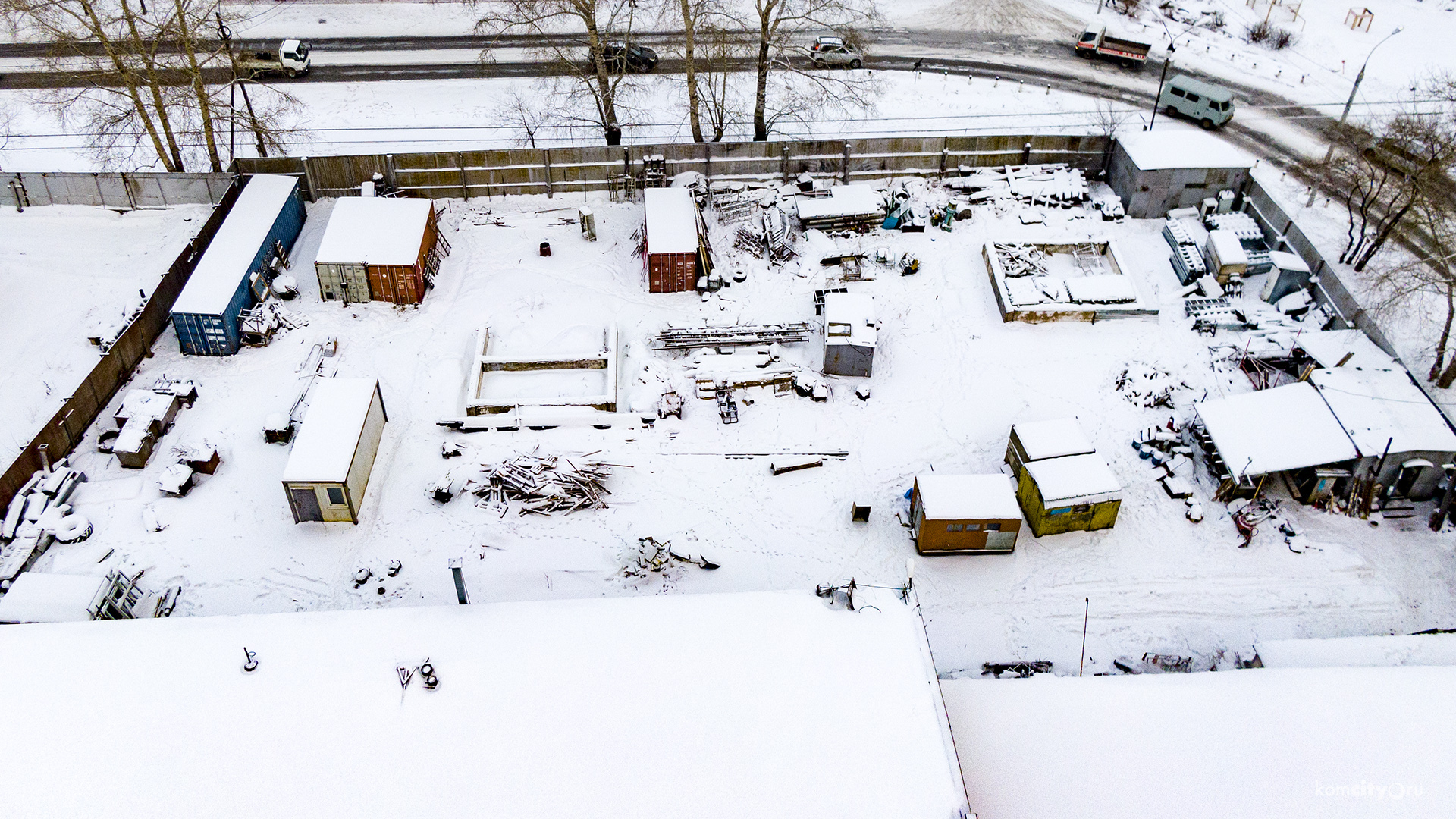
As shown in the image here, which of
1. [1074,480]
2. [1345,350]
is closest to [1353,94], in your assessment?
[1345,350]

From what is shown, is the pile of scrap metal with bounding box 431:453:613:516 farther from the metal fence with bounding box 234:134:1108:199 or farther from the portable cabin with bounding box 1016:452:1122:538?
the metal fence with bounding box 234:134:1108:199

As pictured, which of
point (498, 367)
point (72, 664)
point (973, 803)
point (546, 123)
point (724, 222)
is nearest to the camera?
point (973, 803)

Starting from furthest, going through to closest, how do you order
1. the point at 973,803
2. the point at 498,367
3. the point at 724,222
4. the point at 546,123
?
the point at 546,123
the point at 724,222
the point at 498,367
the point at 973,803

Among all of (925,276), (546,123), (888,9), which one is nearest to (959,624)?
(925,276)

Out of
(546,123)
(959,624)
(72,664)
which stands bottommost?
(959,624)

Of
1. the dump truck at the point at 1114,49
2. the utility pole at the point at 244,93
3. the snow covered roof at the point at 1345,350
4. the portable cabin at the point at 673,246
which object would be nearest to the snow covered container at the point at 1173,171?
the snow covered roof at the point at 1345,350

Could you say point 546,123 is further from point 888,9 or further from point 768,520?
point 768,520

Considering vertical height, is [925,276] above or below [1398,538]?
above

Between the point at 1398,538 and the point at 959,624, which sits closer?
the point at 959,624
